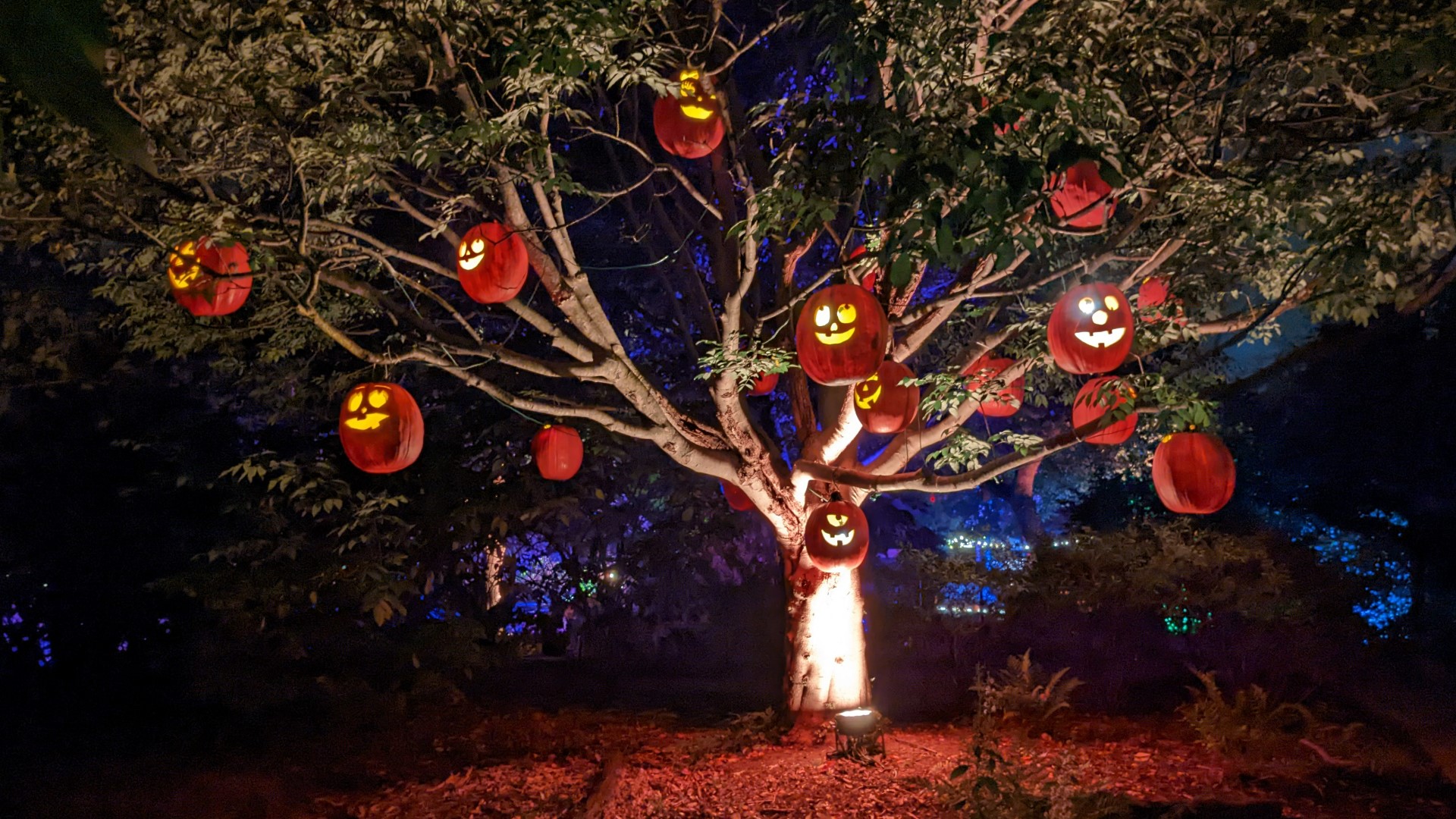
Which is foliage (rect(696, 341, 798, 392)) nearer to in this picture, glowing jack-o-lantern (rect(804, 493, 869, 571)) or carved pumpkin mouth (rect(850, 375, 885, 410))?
carved pumpkin mouth (rect(850, 375, 885, 410))

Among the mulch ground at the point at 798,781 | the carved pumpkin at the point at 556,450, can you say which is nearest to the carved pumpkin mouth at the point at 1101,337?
the mulch ground at the point at 798,781

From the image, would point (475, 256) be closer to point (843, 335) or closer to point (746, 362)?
point (746, 362)

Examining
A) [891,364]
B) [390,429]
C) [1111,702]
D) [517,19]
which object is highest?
[517,19]

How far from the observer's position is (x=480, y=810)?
257 inches

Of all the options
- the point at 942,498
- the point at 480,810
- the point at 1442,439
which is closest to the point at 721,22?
the point at 480,810

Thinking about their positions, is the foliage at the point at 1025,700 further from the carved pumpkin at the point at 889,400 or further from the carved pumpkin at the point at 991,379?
the carved pumpkin at the point at 889,400

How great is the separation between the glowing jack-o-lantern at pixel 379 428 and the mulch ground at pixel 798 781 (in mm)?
2591

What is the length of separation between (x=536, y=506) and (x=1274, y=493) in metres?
11.4

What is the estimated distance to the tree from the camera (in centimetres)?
532

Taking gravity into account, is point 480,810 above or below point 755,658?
below

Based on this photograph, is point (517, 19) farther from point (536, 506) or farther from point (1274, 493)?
point (1274, 493)

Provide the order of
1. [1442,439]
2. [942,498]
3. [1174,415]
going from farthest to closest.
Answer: [942,498] → [1442,439] → [1174,415]

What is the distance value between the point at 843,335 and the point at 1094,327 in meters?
1.46

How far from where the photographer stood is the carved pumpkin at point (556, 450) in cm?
801
